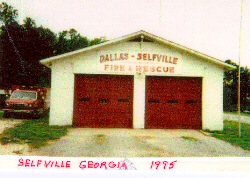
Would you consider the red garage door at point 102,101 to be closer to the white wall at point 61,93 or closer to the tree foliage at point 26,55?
the white wall at point 61,93

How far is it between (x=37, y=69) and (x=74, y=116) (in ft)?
29.5

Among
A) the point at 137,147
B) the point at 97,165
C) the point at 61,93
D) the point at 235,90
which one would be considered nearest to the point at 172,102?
the point at 235,90

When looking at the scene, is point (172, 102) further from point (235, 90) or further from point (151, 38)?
point (151, 38)

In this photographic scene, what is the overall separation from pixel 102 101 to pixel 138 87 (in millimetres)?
1551

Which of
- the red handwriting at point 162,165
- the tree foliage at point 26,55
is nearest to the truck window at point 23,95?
the tree foliage at point 26,55

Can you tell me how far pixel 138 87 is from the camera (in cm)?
845

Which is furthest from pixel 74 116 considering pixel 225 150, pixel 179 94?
pixel 225 150

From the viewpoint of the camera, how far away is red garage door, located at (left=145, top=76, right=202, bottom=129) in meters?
8.45

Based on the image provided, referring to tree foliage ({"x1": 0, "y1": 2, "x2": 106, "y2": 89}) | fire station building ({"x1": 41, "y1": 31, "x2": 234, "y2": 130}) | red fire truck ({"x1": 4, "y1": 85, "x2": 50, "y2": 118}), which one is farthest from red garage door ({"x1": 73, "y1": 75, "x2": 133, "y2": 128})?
tree foliage ({"x1": 0, "y1": 2, "x2": 106, "y2": 89})

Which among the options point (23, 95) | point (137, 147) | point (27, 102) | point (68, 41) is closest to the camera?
point (137, 147)

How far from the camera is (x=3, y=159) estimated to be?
3424mm

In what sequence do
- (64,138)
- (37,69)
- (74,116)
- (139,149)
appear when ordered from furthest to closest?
(37,69)
(74,116)
(64,138)
(139,149)

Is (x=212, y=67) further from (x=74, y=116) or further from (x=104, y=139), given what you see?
(x=74, y=116)

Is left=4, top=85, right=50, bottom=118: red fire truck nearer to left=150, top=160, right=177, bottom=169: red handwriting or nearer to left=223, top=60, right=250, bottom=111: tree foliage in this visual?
left=150, top=160, right=177, bottom=169: red handwriting
